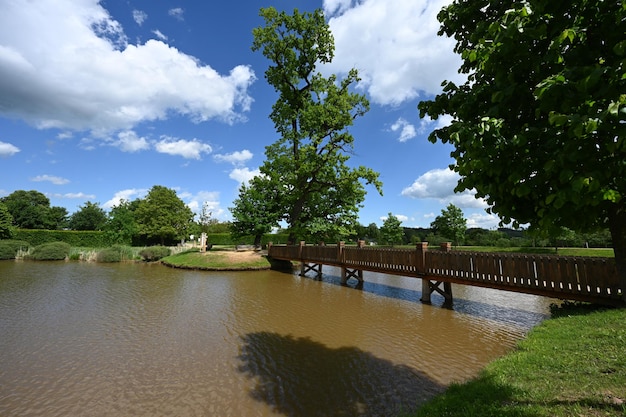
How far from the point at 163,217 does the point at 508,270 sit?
39687mm

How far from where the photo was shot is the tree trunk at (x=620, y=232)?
3.02 metres

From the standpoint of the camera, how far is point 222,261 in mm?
24109

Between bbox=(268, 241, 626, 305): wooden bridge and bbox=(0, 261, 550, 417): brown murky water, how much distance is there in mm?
1261

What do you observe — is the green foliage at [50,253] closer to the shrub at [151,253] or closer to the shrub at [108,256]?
the shrub at [108,256]

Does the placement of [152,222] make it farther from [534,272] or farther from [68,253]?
[534,272]

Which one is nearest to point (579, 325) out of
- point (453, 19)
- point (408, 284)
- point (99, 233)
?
point (453, 19)

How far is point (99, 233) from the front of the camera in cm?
3938

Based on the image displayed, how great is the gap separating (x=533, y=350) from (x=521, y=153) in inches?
204

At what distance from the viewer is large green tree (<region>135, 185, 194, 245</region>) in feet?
129

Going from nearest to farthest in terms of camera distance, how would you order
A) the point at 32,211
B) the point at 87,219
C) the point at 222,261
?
the point at 222,261, the point at 32,211, the point at 87,219

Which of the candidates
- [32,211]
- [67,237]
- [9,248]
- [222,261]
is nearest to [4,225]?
[67,237]

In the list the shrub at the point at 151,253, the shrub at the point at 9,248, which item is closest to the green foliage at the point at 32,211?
the shrub at the point at 9,248

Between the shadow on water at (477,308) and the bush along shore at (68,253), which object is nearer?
the shadow on water at (477,308)

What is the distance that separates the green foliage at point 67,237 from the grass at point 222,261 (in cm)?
1920
